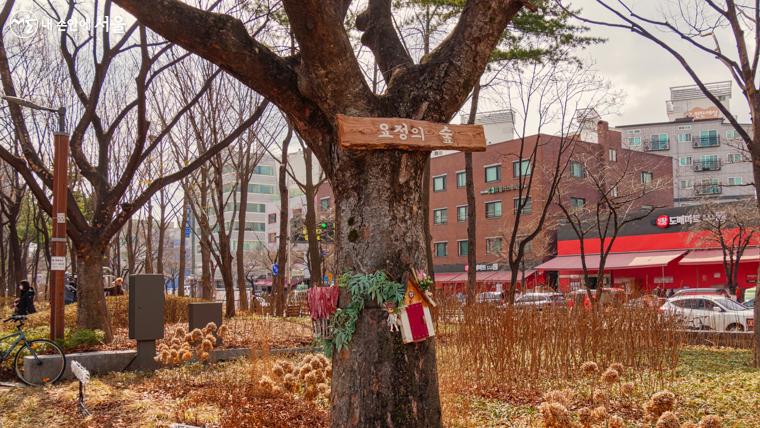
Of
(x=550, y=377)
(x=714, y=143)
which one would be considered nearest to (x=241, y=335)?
(x=550, y=377)

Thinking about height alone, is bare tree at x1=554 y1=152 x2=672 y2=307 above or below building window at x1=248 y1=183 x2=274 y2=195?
below

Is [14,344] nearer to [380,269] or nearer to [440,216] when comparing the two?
[380,269]

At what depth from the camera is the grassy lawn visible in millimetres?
6352

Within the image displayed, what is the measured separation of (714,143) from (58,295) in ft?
229

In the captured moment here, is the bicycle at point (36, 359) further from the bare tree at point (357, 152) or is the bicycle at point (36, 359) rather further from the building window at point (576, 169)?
the building window at point (576, 169)

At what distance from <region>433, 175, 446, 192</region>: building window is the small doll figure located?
4997cm

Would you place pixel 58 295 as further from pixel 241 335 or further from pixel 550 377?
pixel 550 377

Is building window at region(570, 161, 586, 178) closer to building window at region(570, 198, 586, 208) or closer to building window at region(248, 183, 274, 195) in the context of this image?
building window at region(570, 198, 586, 208)

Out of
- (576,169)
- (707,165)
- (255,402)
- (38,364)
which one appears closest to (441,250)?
(576,169)

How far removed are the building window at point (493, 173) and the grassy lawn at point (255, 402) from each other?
131 ft

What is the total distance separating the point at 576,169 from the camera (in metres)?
47.3

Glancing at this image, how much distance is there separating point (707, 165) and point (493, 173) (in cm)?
3105

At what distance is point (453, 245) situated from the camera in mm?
52969

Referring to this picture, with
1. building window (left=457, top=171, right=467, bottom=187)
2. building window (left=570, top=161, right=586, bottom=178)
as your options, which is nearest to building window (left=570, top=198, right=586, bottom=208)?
building window (left=570, top=161, right=586, bottom=178)
